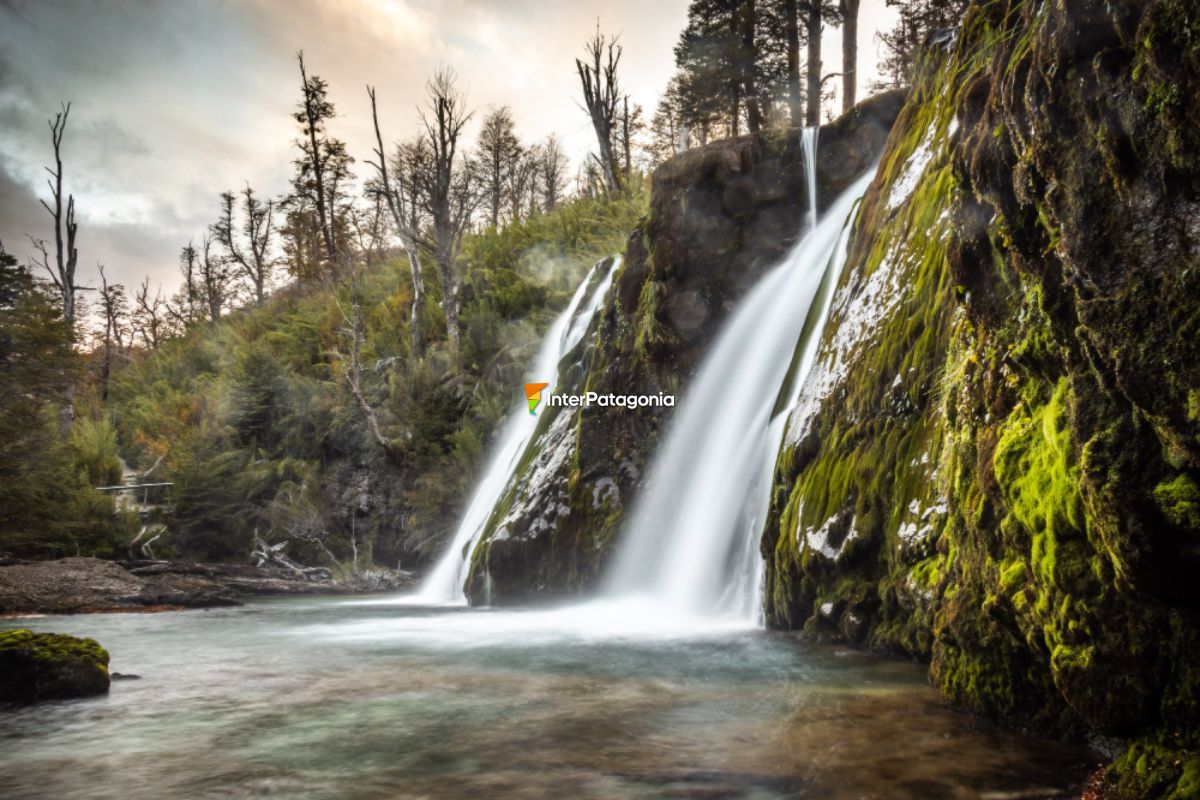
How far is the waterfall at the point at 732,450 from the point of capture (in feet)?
25.6

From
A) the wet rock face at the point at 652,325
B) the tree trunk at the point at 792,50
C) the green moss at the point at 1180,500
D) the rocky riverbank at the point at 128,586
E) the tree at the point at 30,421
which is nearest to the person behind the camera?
the green moss at the point at 1180,500

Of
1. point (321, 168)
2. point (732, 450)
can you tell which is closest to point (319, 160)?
point (321, 168)

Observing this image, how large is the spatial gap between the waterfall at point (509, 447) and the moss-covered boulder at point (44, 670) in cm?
725

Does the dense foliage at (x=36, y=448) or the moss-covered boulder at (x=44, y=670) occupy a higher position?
the dense foliage at (x=36, y=448)

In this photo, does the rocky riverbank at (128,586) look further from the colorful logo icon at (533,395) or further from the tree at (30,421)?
the colorful logo icon at (533,395)

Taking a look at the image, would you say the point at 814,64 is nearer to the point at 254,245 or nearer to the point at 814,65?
the point at 814,65

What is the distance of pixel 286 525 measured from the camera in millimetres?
16531

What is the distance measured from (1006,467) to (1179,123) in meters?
1.66

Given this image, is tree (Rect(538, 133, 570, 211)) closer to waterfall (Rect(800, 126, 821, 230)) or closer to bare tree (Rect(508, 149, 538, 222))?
bare tree (Rect(508, 149, 538, 222))

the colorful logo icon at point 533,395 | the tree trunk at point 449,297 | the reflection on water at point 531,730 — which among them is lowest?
the reflection on water at point 531,730

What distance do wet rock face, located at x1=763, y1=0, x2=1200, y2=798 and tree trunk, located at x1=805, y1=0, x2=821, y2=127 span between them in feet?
38.5

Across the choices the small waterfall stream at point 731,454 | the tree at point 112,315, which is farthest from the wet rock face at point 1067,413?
the tree at point 112,315

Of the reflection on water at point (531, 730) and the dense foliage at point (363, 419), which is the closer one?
the reflection on water at point (531, 730)

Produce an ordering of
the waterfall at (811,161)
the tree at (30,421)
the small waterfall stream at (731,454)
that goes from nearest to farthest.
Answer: the small waterfall stream at (731,454)
the waterfall at (811,161)
the tree at (30,421)
